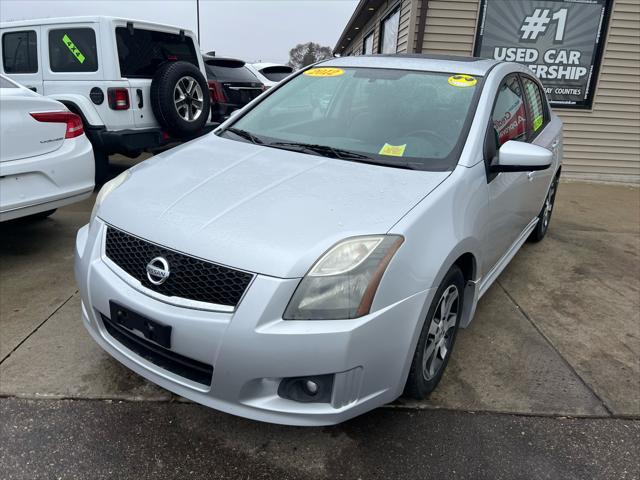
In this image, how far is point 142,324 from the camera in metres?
1.99

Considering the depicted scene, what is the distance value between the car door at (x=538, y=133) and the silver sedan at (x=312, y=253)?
32.1 inches

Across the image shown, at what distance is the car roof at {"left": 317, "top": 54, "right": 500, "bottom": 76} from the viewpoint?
121 inches

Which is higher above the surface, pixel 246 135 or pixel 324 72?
pixel 324 72

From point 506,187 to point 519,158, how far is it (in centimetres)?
36

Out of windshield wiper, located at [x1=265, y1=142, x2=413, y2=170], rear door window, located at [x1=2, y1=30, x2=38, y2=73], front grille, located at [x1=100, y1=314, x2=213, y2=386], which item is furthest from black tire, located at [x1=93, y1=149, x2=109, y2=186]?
front grille, located at [x1=100, y1=314, x2=213, y2=386]

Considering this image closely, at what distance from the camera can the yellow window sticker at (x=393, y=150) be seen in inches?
104

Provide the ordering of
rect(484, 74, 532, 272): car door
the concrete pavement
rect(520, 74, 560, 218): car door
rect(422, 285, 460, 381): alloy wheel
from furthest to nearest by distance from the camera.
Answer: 1. rect(520, 74, 560, 218): car door
2. rect(484, 74, 532, 272): car door
3. rect(422, 285, 460, 381): alloy wheel
4. the concrete pavement

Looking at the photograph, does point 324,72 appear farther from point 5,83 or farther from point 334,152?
point 5,83

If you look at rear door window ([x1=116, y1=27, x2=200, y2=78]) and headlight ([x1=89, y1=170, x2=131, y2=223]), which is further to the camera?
rear door window ([x1=116, y1=27, x2=200, y2=78])

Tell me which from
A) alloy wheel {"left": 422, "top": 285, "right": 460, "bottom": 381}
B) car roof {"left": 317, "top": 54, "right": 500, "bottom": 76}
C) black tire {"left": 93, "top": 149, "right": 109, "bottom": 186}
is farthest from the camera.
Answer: black tire {"left": 93, "top": 149, "right": 109, "bottom": 186}

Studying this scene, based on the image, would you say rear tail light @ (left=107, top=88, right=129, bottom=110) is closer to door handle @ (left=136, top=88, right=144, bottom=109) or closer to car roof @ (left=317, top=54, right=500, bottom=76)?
door handle @ (left=136, top=88, right=144, bottom=109)

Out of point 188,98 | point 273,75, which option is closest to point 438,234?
point 188,98

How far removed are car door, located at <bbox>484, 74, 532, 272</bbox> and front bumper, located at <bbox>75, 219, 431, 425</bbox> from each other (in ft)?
3.17

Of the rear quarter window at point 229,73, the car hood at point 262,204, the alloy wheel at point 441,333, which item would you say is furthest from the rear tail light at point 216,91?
the alloy wheel at point 441,333
